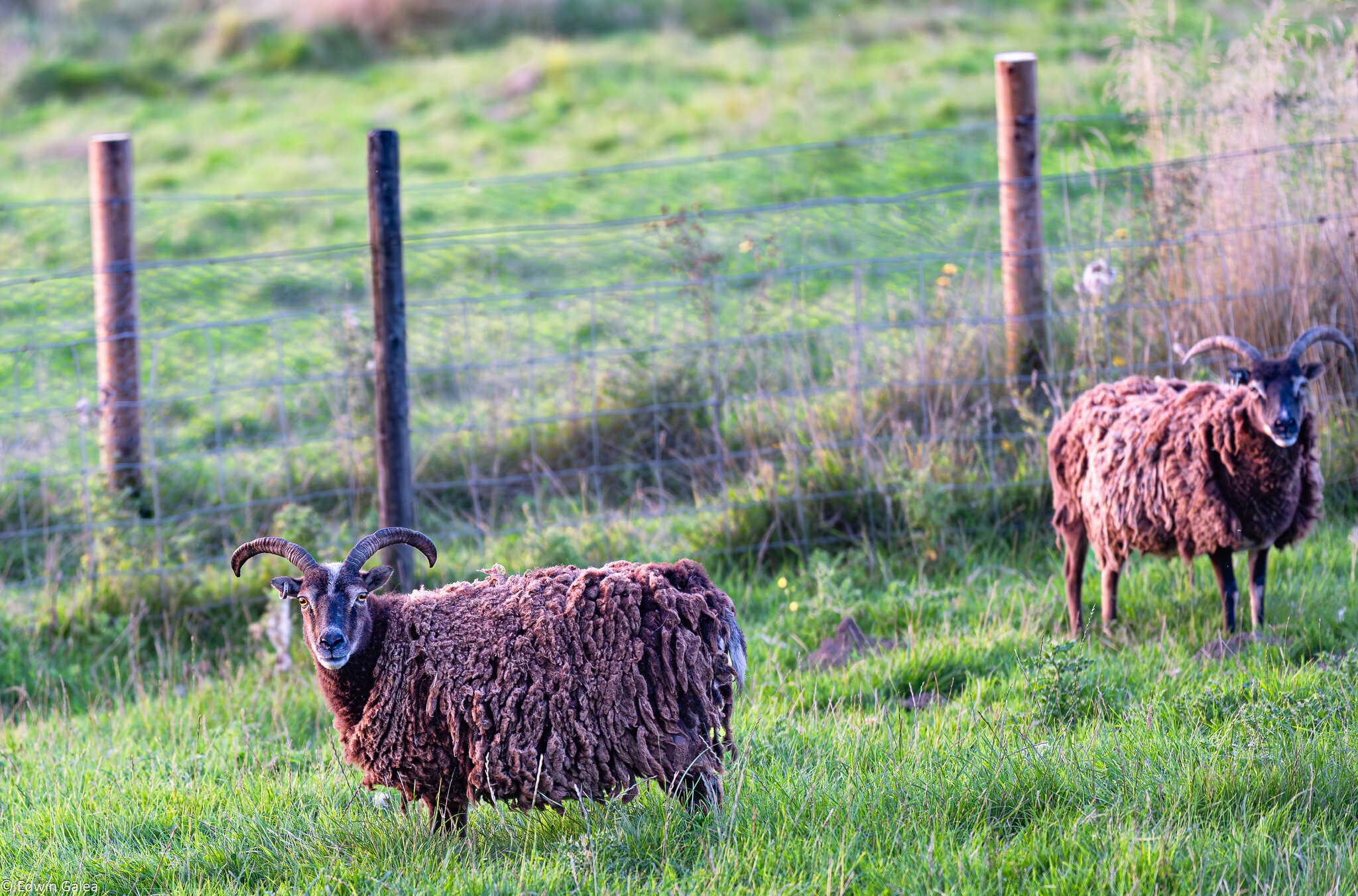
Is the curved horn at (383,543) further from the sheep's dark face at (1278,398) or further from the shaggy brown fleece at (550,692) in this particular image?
the sheep's dark face at (1278,398)

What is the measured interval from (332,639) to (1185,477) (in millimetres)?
3694

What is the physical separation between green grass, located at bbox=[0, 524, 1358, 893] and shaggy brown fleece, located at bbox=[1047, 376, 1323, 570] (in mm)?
387

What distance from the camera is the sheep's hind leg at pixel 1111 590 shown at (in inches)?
231

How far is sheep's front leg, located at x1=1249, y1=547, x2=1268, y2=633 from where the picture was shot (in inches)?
223

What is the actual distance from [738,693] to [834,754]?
2.65 feet

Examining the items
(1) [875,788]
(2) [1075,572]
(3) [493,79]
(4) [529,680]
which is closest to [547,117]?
(3) [493,79]

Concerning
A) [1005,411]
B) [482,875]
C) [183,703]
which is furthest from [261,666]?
[1005,411]

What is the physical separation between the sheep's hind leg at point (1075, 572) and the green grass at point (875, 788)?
0.31ft

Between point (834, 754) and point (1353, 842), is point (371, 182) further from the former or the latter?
point (1353, 842)

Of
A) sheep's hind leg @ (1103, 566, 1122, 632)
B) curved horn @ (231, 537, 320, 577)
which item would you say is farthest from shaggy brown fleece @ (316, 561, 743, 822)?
sheep's hind leg @ (1103, 566, 1122, 632)

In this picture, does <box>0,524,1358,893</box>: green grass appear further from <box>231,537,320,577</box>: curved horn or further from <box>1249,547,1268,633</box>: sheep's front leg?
<box>231,537,320,577</box>: curved horn

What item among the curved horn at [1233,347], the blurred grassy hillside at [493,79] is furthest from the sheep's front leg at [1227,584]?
the blurred grassy hillside at [493,79]

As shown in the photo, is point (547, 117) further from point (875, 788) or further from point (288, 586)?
point (875, 788)

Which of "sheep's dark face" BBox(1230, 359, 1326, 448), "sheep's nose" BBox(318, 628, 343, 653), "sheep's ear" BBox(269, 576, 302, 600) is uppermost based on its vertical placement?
"sheep's dark face" BBox(1230, 359, 1326, 448)
